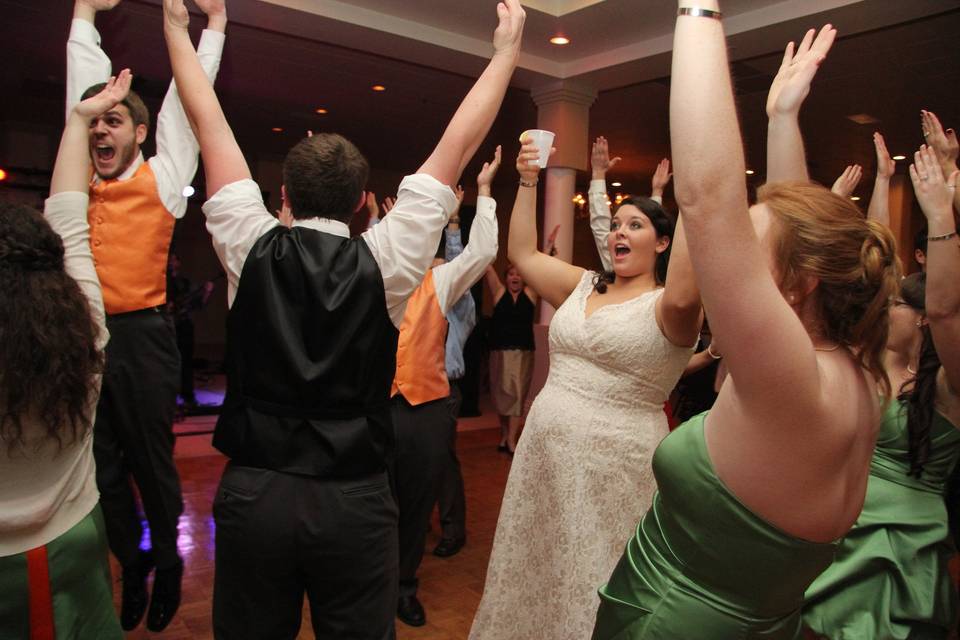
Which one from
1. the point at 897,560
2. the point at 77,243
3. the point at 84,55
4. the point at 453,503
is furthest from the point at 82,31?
the point at 897,560

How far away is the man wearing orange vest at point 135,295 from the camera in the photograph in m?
2.25

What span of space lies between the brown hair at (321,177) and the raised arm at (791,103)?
81 cm

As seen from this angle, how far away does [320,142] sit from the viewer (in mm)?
1559

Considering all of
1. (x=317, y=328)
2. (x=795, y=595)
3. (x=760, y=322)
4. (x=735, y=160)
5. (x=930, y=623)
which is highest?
(x=735, y=160)

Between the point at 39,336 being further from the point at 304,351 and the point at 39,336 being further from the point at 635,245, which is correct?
the point at 635,245

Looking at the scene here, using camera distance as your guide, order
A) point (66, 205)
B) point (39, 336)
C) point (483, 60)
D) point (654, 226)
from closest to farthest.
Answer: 1. point (39, 336)
2. point (66, 205)
3. point (654, 226)
4. point (483, 60)

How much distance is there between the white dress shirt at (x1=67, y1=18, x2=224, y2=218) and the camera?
224 centimetres

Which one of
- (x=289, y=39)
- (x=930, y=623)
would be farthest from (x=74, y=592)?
(x=289, y=39)

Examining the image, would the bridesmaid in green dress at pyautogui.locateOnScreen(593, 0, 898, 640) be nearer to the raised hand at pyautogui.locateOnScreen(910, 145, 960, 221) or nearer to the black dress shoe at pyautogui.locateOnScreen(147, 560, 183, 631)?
the raised hand at pyautogui.locateOnScreen(910, 145, 960, 221)

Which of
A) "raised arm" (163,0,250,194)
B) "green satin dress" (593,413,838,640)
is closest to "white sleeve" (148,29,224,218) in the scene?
"raised arm" (163,0,250,194)

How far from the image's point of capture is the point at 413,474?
116 inches

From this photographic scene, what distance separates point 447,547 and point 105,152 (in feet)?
7.69

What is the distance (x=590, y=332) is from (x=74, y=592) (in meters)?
1.46

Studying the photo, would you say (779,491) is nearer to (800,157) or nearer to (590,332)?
(800,157)
